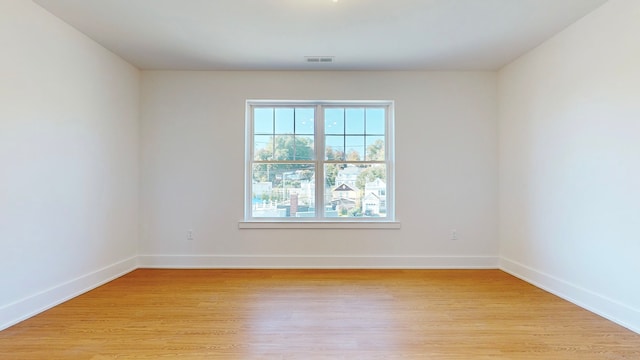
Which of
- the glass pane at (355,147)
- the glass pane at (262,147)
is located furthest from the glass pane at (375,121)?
the glass pane at (262,147)

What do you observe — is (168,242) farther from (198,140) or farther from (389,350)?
(389,350)

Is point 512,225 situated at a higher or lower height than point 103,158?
lower

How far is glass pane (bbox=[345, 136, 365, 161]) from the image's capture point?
4.27 metres

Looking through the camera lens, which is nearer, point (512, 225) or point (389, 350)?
point (389, 350)

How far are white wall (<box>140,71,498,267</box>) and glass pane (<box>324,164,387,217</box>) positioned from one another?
10.2 inches

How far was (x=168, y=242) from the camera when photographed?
160 inches

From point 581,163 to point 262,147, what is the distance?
342 centimetres

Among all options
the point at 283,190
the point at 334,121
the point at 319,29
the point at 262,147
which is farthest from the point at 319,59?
the point at 283,190

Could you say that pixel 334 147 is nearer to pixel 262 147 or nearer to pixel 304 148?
pixel 304 148

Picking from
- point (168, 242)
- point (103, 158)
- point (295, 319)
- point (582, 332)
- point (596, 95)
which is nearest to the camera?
point (582, 332)

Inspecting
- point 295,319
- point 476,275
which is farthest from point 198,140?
point 476,275

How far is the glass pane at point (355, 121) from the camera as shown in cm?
428

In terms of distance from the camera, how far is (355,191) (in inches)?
168

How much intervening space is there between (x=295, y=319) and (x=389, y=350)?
795mm
